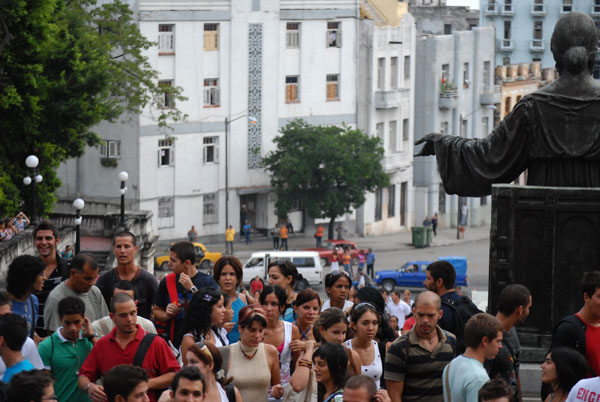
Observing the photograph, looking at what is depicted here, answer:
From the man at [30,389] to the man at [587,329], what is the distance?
→ 4356mm

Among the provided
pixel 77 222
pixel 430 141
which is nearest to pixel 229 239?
pixel 77 222

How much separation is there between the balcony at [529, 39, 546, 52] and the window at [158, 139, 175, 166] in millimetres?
39314

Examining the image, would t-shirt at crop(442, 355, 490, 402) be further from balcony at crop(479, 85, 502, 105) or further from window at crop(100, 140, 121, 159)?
balcony at crop(479, 85, 502, 105)

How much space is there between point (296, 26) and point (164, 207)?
10.1 metres

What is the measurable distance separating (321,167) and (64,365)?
155ft

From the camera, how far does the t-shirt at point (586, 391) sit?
1048 cm

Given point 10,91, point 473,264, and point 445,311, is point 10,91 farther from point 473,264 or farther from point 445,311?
point 473,264

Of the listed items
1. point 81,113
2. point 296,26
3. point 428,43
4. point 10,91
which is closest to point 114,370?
point 10,91

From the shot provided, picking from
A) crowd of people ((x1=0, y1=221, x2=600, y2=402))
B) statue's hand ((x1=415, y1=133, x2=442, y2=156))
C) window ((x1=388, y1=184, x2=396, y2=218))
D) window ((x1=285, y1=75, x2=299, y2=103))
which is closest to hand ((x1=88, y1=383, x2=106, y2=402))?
crowd of people ((x1=0, y1=221, x2=600, y2=402))

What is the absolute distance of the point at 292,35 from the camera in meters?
62.2

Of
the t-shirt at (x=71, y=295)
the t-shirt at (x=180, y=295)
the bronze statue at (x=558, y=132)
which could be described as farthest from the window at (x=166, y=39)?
the t-shirt at (x=71, y=295)

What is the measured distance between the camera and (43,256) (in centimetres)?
1445

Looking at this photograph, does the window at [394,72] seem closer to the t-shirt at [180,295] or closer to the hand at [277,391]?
the t-shirt at [180,295]

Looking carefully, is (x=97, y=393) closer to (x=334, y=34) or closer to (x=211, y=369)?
(x=211, y=369)
